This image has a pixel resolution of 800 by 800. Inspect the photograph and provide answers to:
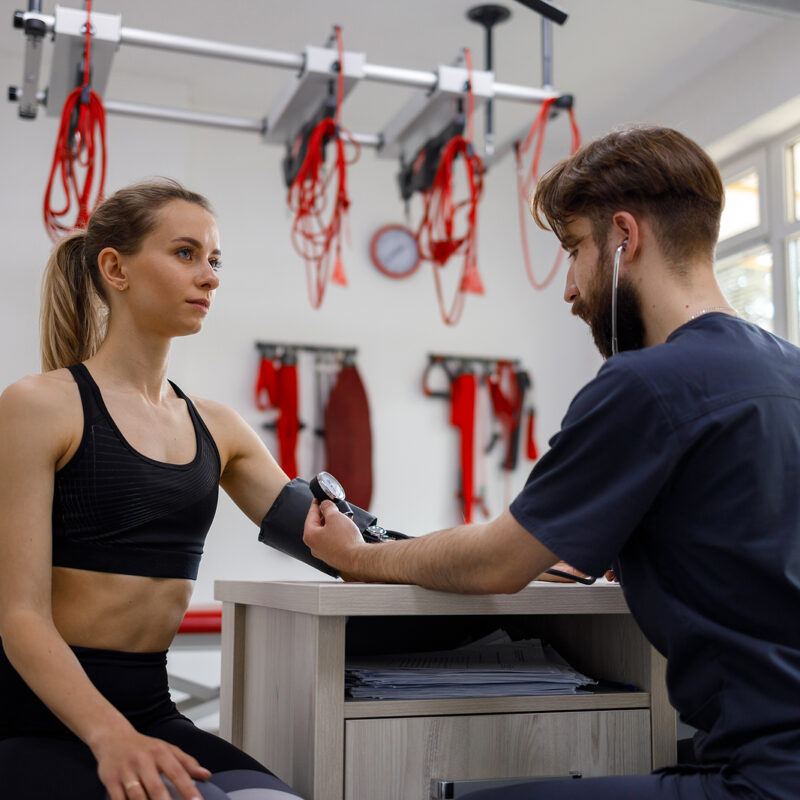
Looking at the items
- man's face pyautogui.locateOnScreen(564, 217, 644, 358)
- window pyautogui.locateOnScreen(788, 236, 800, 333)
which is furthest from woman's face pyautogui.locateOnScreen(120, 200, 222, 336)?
window pyautogui.locateOnScreen(788, 236, 800, 333)

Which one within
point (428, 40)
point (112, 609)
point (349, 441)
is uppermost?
point (428, 40)

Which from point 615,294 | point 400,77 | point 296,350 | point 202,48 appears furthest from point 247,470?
point 296,350

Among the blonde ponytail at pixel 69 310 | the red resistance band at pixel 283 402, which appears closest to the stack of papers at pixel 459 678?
the blonde ponytail at pixel 69 310

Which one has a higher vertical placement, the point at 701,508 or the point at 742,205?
the point at 742,205

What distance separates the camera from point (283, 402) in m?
4.48

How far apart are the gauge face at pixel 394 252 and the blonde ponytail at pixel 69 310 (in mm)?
3285

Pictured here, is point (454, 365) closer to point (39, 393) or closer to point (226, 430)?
point (226, 430)

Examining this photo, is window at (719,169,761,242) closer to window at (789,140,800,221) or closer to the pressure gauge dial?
window at (789,140,800,221)

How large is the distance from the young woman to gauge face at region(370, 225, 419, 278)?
127 inches

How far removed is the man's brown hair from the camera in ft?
3.95

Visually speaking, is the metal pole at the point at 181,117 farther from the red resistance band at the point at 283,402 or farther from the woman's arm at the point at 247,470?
the woman's arm at the point at 247,470

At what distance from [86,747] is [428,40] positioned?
11.2 feet

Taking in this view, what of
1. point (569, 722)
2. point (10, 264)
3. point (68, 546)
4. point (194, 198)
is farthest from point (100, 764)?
point (10, 264)

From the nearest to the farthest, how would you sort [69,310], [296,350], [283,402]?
1. [69,310]
2. [283,402]
3. [296,350]
